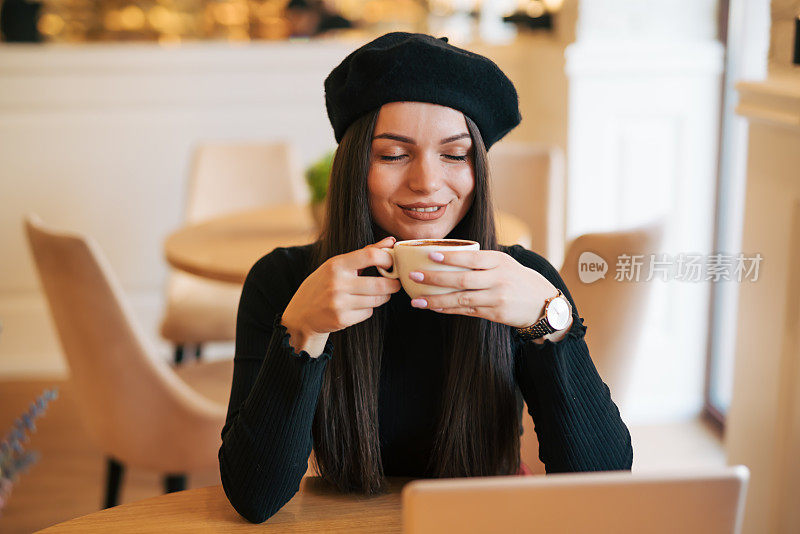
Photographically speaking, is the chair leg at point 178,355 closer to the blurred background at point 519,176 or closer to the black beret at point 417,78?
the blurred background at point 519,176

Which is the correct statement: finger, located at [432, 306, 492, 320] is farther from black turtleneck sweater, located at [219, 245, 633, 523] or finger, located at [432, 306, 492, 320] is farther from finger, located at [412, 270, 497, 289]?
black turtleneck sweater, located at [219, 245, 633, 523]

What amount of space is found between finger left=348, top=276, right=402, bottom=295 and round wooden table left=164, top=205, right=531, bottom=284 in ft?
3.42

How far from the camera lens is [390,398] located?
124cm

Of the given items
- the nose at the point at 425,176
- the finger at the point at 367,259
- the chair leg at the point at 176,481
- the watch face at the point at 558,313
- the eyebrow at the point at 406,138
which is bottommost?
the chair leg at the point at 176,481

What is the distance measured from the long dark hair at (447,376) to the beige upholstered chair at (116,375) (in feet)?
2.64

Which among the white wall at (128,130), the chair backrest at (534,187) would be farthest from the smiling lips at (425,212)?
the white wall at (128,130)

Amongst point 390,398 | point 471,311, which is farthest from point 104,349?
point 471,311

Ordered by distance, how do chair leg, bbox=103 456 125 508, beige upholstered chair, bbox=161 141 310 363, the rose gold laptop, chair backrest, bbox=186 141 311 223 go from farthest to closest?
1. chair backrest, bbox=186 141 311 223
2. beige upholstered chair, bbox=161 141 310 363
3. chair leg, bbox=103 456 125 508
4. the rose gold laptop

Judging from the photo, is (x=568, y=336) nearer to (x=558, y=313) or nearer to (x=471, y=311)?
(x=558, y=313)

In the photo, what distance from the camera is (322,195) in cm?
235

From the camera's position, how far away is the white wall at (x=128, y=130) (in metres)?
3.78

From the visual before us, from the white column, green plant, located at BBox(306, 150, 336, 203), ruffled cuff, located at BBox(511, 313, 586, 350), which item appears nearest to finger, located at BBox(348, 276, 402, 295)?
ruffled cuff, located at BBox(511, 313, 586, 350)

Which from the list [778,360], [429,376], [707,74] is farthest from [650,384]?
[429,376]

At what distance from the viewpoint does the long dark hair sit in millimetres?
1156
